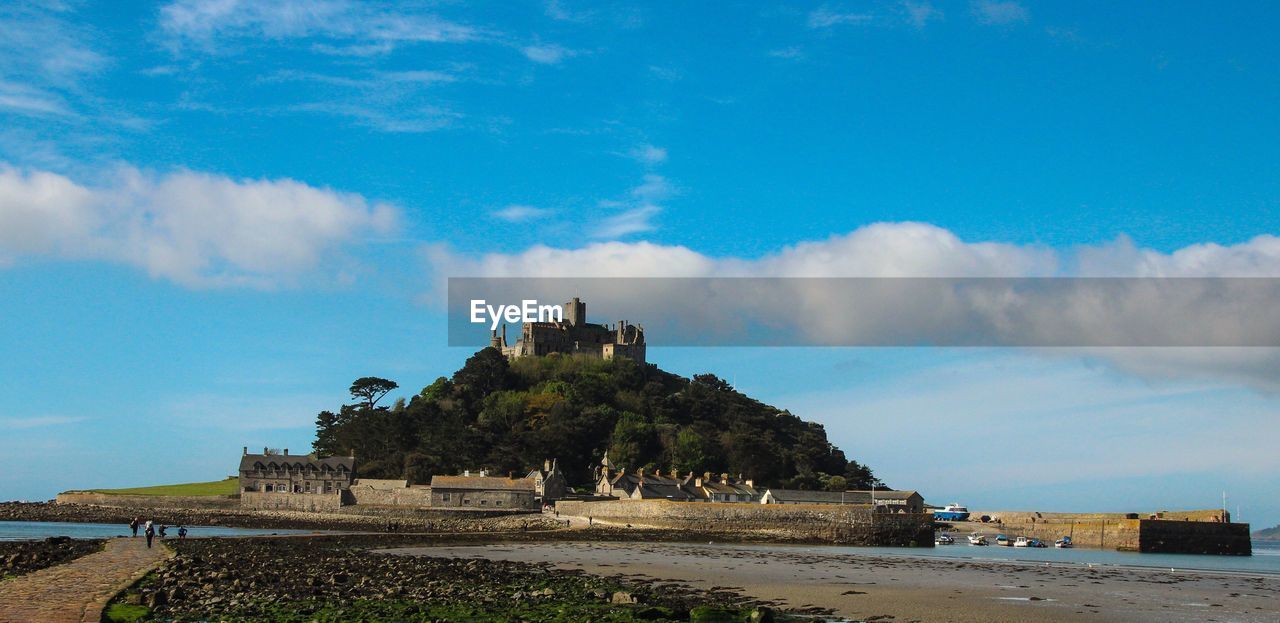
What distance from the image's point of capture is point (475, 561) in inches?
1209

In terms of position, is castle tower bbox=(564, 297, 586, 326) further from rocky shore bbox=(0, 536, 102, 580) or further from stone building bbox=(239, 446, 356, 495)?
rocky shore bbox=(0, 536, 102, 580)

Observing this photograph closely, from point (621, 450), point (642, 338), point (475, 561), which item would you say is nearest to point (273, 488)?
point (621, 450)

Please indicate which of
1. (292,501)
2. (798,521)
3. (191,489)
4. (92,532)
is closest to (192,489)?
(191,489)

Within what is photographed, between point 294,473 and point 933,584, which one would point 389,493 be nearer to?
point 294,473

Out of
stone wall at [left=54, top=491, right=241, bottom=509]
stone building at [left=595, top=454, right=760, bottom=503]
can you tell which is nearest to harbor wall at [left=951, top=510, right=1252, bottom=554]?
stone building at [left=595, top=454, right=760, bottom=503]

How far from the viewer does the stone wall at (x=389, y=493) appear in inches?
2798

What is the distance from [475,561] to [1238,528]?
138ft

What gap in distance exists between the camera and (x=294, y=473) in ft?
264

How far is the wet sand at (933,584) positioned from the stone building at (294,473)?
4061 centimetres

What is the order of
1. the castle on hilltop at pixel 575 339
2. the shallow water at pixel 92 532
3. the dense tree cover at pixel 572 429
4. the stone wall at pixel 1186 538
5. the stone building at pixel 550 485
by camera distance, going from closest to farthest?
the shallow water at pixel 92 532, the stone wall at pixel 1186 538, the stone building at pixel 550 485, the dense tree cover at pixel 572 429, the castle on hilltop at pixel 575 339

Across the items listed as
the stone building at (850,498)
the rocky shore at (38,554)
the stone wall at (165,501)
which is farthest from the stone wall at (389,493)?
the rocky shore at (38,554)

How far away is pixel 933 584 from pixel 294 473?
2437 inches

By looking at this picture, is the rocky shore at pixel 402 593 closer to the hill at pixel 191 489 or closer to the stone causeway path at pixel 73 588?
the stone causeway path at pixel 73 588

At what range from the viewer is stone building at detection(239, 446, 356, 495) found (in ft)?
261
